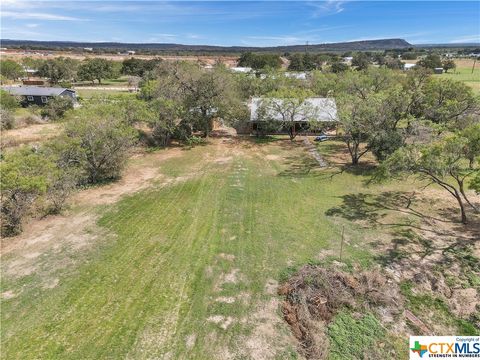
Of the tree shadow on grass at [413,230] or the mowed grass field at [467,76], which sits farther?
the mowed grass field at [467,76]

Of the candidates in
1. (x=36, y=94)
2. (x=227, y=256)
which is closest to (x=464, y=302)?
(x=227, y=256)

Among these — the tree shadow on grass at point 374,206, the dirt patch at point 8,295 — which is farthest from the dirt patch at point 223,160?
the dirt patch at point 8,295

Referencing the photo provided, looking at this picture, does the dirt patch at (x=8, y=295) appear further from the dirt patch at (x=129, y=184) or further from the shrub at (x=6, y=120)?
the shrub at (x=6, y=120)

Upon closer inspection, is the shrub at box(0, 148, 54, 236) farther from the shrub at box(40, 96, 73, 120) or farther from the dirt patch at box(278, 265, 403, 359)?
the shrub at box(40, 96, 73, 120)

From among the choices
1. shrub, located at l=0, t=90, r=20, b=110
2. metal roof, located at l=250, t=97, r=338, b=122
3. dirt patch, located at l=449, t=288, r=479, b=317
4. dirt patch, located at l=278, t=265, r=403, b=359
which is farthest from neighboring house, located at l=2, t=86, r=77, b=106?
dirt patch, located at l=449, t=288, r=479, b=317

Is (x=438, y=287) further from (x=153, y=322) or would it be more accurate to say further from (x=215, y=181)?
(x=215, y=181)

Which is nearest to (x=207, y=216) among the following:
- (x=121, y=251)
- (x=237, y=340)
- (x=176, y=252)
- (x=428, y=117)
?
(x=176, y=252)
